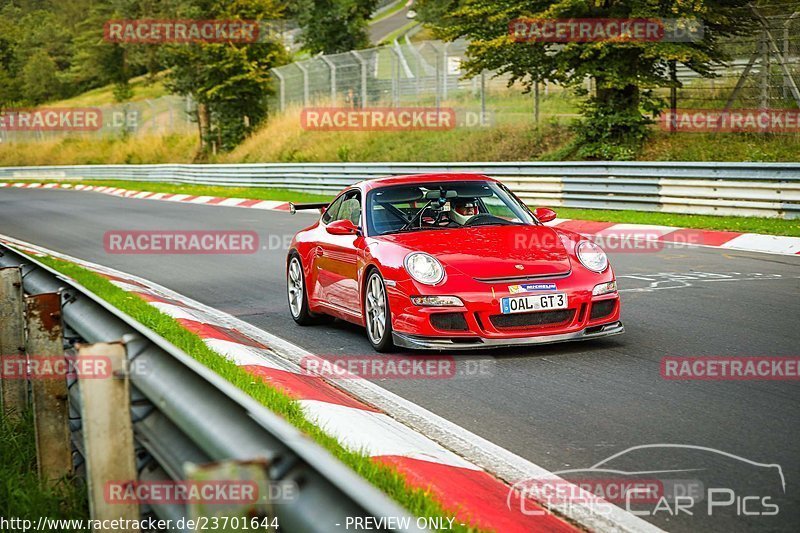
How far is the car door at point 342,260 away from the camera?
865 centimetres

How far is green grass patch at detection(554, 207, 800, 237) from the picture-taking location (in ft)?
49.8

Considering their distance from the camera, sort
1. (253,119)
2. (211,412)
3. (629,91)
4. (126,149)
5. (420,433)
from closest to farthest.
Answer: (211,412) → (420,433) → (629,91) → (253,119) → (126,149)

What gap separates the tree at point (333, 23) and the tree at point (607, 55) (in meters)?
27.1

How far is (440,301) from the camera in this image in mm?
7523

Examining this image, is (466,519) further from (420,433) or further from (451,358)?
(451,358)

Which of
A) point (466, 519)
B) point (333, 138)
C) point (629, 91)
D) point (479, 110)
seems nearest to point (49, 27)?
point (333, 138)

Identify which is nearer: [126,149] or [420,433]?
[420,433]

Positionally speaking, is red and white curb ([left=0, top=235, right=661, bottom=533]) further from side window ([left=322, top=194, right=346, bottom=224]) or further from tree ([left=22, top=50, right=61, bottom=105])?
tree ([left=22, top=50, right=61, bottom=105])

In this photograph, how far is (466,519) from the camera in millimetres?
4059

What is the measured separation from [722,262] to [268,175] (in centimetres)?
2063

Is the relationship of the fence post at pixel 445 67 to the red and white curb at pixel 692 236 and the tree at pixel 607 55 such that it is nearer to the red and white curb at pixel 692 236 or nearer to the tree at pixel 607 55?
the tree at pixel 607 55

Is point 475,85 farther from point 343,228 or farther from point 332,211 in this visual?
point 343,228

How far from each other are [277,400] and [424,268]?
2.03 m

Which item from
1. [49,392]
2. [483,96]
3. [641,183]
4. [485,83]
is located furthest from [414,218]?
[485,83]
